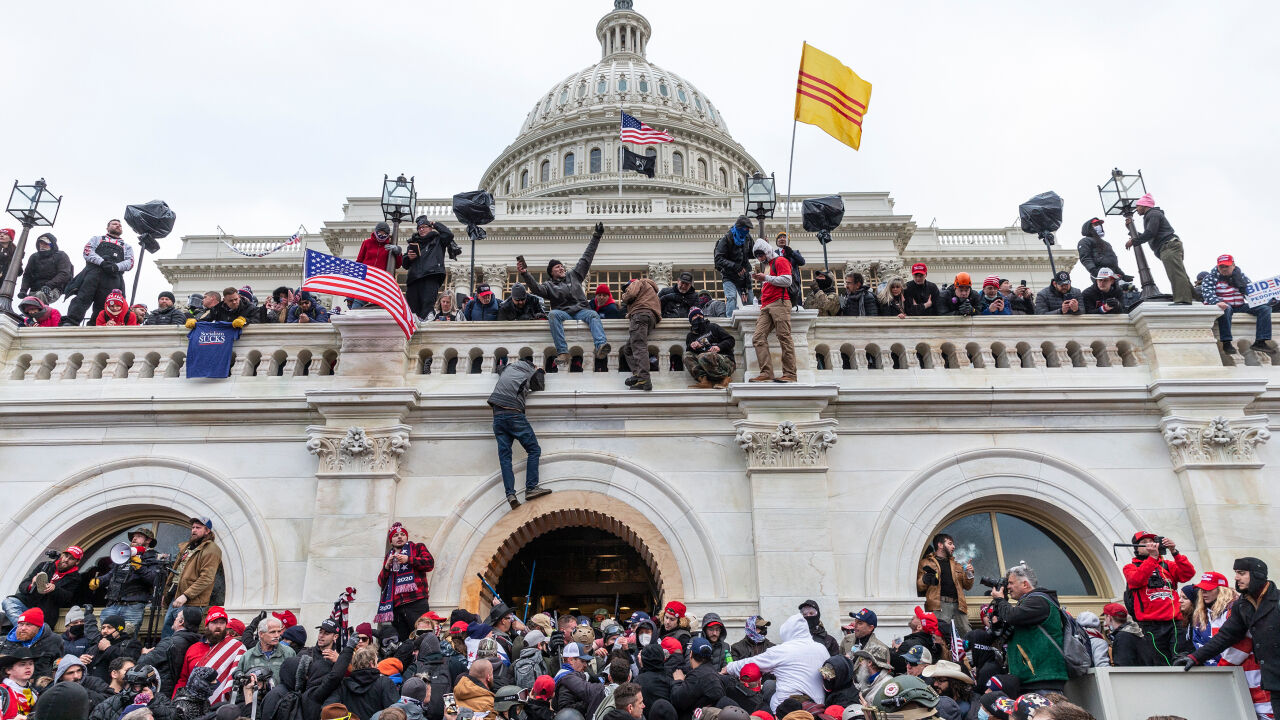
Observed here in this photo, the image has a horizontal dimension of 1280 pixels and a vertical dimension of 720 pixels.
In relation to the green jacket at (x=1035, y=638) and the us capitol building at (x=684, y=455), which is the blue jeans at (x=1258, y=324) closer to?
the us capitol building at (x=684, y=455)

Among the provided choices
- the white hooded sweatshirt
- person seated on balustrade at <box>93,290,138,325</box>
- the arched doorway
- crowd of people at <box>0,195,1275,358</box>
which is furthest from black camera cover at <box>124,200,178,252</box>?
the white hooded sweatshirt

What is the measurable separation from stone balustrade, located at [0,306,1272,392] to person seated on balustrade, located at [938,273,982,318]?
2.59ft

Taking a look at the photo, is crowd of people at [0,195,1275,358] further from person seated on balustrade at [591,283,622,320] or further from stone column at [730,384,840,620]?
stone column at [730,384,840,620]

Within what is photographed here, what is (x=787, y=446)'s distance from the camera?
38.9 feet

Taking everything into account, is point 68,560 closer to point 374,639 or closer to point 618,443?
point 374,639

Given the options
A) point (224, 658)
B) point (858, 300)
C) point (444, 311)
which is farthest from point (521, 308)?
point (224, 658)

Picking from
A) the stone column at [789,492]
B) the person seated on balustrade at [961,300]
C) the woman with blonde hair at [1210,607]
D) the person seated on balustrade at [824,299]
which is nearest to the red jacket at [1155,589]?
the woman with blonde hair at [1210,607]

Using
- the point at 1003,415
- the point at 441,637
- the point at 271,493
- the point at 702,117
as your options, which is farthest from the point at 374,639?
the point at 702,117

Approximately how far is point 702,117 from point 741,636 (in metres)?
84.3

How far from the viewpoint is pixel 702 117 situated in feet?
295

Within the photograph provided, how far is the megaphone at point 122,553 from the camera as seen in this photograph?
10.9m

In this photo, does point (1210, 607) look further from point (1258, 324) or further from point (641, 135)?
point (641, 135)

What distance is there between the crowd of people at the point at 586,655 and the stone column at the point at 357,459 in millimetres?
476

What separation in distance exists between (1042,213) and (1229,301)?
4.30 meters
